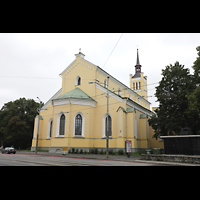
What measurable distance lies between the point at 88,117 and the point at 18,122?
1931cm

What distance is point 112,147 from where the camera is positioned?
28.6m

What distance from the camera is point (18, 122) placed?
40406 mm

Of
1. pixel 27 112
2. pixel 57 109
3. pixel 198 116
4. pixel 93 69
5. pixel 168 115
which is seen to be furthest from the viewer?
pixel 27 112

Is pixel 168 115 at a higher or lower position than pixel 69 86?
lower

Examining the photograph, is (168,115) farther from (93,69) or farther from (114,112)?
(93,69)

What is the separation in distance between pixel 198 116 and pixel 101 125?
47.1ft

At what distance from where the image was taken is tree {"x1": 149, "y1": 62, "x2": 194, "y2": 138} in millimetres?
26484

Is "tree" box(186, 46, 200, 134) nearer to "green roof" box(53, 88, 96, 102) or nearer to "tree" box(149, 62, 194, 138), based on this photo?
"tree" box(149, 62, 194, 138)

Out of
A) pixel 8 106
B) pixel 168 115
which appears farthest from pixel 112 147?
pixel 8 106

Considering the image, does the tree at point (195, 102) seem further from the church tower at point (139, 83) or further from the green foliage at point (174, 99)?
the church tower at point (139, 83)

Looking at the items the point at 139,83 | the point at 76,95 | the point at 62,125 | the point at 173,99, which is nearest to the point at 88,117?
the point at 76,95

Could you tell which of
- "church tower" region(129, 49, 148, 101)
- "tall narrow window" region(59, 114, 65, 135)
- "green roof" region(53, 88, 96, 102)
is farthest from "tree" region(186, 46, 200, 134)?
"church tower" region(129, 49, 148, 101)

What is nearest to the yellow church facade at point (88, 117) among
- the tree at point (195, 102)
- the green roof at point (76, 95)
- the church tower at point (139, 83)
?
the green roof at point (76, 95)

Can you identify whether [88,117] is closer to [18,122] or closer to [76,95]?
[76,95]
